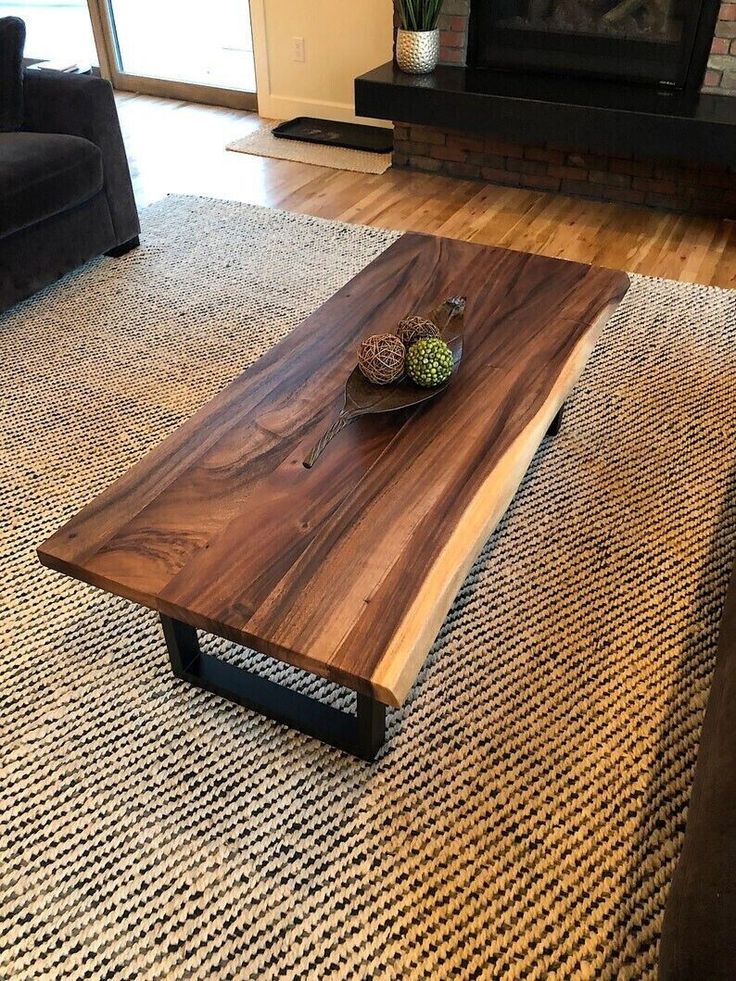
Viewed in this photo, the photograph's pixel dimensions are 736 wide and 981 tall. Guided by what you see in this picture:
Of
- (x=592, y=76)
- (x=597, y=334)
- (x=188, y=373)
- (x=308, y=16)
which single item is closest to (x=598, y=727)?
(x=597, y=334)

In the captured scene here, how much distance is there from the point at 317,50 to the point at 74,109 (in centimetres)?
178

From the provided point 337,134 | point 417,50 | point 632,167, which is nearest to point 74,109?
point 417,50

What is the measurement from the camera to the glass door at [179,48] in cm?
456

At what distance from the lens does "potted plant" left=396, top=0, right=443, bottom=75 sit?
10.6ft

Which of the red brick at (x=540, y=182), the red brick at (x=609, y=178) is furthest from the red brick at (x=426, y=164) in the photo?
the red brick at (x=609, y=178)

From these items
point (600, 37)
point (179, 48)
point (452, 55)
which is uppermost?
point (600, 37)

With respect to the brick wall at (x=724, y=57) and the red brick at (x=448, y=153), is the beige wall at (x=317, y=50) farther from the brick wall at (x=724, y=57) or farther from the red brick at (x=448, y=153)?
the brick wall at (x=724, y=57)

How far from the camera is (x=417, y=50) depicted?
3299 millimetres

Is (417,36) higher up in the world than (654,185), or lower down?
higher up

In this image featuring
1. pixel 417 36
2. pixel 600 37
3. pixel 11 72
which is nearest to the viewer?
pixel 11 72

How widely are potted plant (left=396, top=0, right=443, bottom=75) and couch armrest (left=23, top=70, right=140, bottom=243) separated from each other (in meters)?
1.26

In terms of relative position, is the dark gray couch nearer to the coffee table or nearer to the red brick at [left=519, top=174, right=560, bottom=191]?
the coffee table

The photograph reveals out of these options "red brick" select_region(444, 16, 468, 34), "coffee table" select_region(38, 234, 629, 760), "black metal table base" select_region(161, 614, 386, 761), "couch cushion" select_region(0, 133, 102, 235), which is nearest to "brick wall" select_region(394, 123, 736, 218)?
"red brick" select_region(444, 16, 468, 34)

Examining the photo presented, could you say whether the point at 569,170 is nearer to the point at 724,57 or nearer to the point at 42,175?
the point at 724,57
